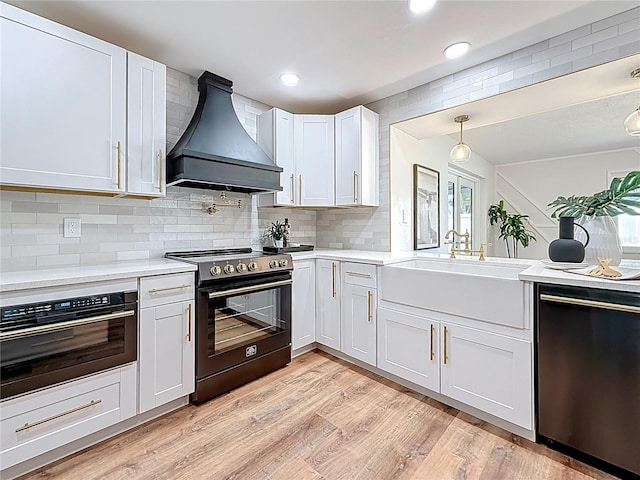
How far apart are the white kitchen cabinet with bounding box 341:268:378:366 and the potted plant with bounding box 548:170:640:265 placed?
1.51m

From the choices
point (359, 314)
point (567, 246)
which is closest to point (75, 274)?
point (359, 314)

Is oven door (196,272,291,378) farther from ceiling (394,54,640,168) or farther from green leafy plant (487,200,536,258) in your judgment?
green leafy plant (487,200,536,258)

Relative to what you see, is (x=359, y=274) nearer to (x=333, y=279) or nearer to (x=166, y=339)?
(x=333, y=279)

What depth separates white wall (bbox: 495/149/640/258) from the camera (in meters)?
4.90

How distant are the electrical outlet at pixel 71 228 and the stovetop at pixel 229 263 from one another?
583 millimetres

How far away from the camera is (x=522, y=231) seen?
16.3 ft

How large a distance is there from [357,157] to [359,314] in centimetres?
146

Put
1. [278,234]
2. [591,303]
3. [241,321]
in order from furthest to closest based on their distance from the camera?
1. [278,234]
2. [241,321]
3. [591,303]

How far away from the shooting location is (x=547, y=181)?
5.47m

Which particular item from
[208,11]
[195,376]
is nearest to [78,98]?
[208,11]

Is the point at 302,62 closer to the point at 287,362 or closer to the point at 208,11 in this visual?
the point at 208,11

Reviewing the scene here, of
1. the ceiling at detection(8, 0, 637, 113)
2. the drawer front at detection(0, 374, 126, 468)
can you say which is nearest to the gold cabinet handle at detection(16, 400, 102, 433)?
the drawer front at detection(0, 374, 126, 468)

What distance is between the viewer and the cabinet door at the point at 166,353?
181 cm

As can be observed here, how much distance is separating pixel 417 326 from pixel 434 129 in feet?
6.62
